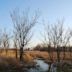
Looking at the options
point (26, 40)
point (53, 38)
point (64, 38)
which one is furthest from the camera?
point (26, 40)

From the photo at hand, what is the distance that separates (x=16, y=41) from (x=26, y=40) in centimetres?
182

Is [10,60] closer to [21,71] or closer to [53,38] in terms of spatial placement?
[21,71]

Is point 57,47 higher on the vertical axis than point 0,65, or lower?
higher

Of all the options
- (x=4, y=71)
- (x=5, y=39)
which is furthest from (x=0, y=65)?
(x=5, y=39)

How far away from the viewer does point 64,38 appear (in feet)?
72.7

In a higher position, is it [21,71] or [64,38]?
[64,38]

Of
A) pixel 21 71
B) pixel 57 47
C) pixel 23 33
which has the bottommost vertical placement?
pixel 21 71

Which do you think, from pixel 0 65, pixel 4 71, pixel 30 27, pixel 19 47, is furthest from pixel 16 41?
pixel 4 71

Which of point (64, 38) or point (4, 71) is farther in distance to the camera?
point (64, 38)

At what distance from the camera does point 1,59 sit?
24266 millimetres

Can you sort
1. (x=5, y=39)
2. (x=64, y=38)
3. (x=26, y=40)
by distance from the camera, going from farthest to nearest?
(x=5, y=39), (x=26, y=40), (x=64, y=38)

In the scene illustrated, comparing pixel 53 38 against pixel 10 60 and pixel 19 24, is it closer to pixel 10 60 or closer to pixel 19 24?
pixel 10 60

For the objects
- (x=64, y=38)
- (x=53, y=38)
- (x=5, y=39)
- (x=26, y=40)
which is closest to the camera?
(x=53, y=38)

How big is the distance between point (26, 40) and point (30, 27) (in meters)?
1.86
